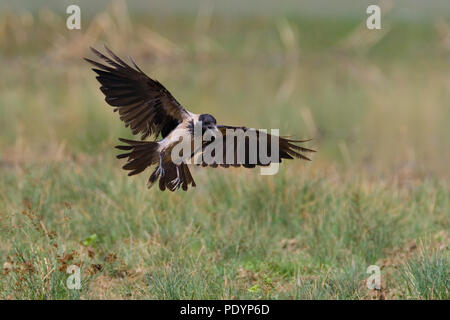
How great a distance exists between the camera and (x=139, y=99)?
4809 millimetres

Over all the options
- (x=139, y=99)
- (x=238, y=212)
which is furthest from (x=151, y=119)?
(x=238, y=212)

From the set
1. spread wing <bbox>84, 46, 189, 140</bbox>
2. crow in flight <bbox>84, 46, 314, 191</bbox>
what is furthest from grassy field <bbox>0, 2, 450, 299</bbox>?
spread wing <bbox>84, 46, 189, 140</bbox>

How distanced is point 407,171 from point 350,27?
508 inches

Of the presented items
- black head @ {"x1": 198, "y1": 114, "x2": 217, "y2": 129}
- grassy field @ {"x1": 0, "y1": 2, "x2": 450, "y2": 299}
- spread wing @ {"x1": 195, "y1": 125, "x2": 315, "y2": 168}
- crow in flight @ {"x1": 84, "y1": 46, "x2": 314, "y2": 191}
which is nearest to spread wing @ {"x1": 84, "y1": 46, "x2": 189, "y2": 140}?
crow in flight @ {"x1": 84, "y1": 46, "x2": 314, "y2": 191}

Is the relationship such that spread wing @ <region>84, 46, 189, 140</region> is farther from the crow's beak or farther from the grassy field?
the grassy field

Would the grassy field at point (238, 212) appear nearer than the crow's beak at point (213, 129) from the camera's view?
No

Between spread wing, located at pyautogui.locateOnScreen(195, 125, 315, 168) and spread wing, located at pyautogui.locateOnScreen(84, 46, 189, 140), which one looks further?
spread wing, located at pyautogui.locateOnScreen(195, 125, 315, 168)

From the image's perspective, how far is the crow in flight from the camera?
4719 mm

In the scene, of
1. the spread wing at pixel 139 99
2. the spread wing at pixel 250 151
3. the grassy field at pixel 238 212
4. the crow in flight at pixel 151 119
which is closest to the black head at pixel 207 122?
the crow in flight at pixel 151 119

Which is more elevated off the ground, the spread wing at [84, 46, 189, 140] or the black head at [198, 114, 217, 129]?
Answer: the spread wing at [84, 46, 189, 140]

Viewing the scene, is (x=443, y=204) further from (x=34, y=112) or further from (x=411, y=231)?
(x=34, y=112)

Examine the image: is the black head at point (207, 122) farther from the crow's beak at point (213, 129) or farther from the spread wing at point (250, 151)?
the spread wing at point (250, 151)

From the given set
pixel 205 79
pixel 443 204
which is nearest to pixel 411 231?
pixel 443 204

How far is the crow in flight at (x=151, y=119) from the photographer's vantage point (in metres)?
4.72
